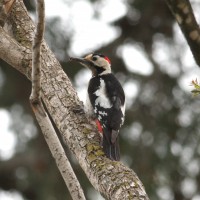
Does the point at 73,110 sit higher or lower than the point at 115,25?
higher

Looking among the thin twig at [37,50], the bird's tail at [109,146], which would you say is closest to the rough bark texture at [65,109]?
the bird's tail at [109,146]

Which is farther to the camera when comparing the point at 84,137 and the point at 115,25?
the point at 115,25

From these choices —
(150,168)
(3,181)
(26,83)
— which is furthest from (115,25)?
(3,181)

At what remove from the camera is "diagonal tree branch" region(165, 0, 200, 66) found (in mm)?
2369

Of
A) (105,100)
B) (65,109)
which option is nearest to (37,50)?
(65,109)

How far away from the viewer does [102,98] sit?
4.68m

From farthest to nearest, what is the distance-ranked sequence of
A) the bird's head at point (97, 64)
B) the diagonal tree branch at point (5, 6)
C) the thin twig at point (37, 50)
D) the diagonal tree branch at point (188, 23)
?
1. the bird's head at point (97, 64)
2. the diagonal tree branch at point (5, 6)
3. the thin twig at point (37, 50)
4. the diagonal tree branch at point (188, 23)

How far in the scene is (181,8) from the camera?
7.89 ft

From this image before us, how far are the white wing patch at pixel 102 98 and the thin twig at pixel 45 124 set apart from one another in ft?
4.45

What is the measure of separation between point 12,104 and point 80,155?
13.2 ft

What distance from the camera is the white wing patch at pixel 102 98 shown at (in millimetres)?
4582

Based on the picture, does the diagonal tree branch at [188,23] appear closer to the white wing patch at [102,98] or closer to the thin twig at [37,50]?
the thin twig at [37,50]

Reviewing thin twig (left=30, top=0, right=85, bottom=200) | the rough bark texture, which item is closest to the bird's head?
the rough bark texture

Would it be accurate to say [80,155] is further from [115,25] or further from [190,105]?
[115,25]
